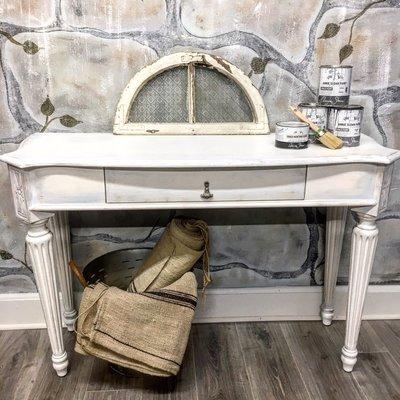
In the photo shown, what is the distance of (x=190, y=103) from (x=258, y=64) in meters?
0.25

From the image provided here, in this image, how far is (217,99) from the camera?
4.74 ft

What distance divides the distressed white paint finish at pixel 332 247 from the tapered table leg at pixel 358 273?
0.24 metres

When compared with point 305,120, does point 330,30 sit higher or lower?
higher

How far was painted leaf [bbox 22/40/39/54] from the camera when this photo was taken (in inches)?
53.7

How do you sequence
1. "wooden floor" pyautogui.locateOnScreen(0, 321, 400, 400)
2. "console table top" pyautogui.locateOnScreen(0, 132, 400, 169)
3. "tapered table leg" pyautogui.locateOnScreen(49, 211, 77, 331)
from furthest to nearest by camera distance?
"tapered table leg" pyautogui.locateOnScreen(49, 211, 77, 331), "wooden floor" pyautogui.locateOnScreen(0, 321, 400, 400), "console table top" pyautogui.locateOnScreen(0, 132, 400, 169)

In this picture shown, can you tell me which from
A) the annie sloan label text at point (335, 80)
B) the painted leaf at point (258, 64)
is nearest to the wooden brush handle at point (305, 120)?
the annie sloan label text at point (335, 80)

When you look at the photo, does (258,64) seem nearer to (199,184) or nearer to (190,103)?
(190,103)

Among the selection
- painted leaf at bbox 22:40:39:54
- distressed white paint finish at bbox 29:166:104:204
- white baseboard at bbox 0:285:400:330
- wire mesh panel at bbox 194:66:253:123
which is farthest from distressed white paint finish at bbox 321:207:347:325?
painted leaf at bbox 22:40:39:54

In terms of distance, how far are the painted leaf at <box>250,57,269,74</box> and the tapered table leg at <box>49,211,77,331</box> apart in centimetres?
78

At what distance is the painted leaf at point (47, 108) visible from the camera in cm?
142

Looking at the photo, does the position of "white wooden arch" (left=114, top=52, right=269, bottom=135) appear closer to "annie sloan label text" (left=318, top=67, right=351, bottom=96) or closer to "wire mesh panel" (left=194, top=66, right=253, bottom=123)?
"wire mesh panel" (left=194, top=66, right=253, bottom=123)

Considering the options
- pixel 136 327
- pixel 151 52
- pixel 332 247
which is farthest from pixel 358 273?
pixel 151 52


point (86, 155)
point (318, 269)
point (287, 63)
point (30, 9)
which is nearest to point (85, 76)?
point (30, 9)

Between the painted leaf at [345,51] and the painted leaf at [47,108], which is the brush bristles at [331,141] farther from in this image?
the painted leaf at [47,108]
